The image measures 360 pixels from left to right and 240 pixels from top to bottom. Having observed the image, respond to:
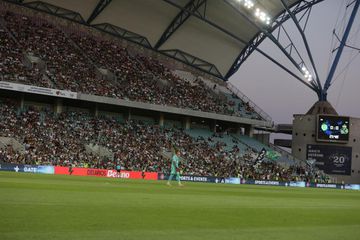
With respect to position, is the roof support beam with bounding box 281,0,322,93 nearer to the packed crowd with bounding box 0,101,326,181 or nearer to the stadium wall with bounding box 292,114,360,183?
the stadium wall with bounding box 292,114,360,183

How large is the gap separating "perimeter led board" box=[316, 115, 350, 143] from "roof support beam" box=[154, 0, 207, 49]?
24.8 metres

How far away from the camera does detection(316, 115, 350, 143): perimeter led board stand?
72.3 meters

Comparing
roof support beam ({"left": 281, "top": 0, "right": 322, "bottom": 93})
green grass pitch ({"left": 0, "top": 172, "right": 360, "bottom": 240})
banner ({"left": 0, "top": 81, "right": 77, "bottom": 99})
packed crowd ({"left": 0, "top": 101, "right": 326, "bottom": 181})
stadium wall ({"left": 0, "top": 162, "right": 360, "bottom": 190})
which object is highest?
roof support beam ({"left": 281, "top": 0, "right": 322, "bottom": 93})

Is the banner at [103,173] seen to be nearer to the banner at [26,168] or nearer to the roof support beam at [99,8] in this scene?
the banner at [26,168]

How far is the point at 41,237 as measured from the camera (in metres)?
7.11

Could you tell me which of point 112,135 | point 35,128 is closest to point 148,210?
point 35,128

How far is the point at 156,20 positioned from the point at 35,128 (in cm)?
2438

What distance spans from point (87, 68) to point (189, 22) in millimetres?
16622

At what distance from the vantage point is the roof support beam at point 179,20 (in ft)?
203

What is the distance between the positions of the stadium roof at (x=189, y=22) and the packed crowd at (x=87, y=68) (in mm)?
2313

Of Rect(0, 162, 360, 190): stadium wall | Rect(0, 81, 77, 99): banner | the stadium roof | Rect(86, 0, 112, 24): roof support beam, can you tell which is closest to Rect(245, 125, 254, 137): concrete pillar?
the stadium roof

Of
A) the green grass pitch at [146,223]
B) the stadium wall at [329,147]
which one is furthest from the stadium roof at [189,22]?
the green grass pitch at [146,223]

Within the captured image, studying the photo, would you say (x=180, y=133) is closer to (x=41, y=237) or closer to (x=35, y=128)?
(x=35, y=128)

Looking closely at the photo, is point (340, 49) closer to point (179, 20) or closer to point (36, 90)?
point (179, 20)
